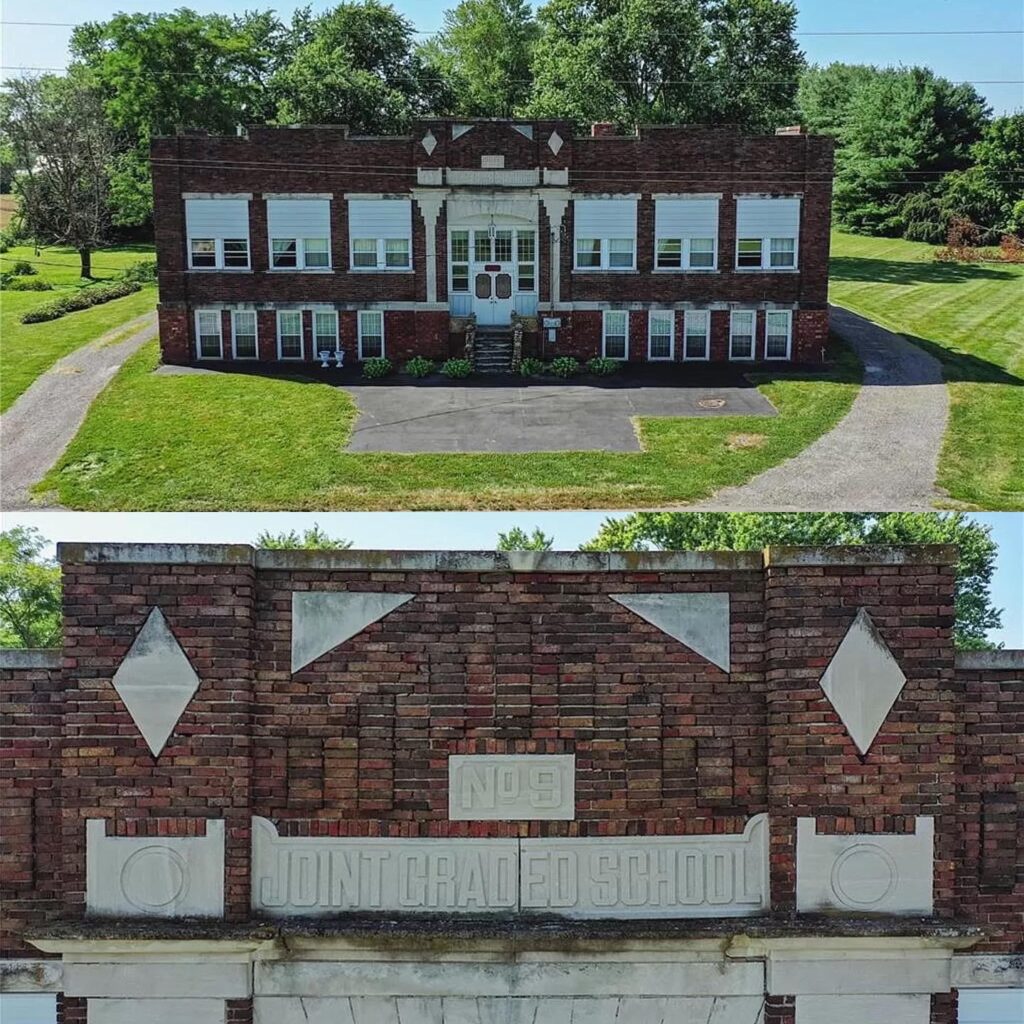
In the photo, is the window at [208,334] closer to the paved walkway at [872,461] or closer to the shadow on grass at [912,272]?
the paved walkway at [872,461]

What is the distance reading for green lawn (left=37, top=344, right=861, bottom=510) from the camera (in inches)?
875

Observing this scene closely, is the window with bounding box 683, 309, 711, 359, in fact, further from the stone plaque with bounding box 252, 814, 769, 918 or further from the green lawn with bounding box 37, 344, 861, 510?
the stone plaque with bounding box 252, 814, 769, 918

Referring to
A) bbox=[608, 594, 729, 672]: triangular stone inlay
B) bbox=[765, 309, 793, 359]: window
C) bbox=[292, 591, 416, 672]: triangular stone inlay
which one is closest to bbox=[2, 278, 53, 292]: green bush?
bbox=[765, 309, 793, 359]: window

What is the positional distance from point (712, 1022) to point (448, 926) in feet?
5.54

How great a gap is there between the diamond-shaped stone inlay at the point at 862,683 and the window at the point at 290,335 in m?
24.7

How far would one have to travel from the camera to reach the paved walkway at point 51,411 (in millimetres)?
24156

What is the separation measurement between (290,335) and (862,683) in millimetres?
24981

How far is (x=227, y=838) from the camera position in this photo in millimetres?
7090

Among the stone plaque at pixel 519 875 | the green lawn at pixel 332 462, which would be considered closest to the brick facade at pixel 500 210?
the green lawn at pixel 332 462

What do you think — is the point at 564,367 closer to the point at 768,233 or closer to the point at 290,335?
the point at 768,233

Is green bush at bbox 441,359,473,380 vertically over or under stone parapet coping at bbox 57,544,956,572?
under

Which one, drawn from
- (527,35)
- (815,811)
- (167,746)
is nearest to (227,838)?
(167,746)

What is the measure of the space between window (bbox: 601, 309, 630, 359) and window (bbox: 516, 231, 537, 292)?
6.84ft

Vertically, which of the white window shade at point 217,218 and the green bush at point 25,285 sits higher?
the white window shade at point 217,218
